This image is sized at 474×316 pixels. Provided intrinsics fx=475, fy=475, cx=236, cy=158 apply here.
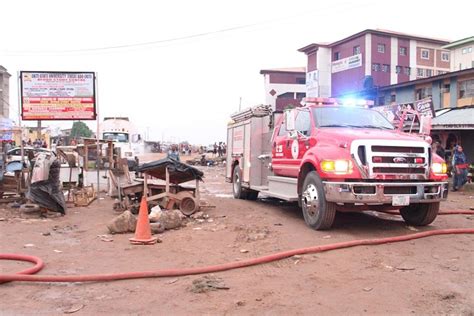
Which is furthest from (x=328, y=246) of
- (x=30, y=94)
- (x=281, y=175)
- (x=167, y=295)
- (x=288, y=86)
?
(x=288, y=86)

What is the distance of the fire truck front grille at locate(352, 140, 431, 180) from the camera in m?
7.39

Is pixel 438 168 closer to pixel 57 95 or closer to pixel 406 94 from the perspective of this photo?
pixel 57 95

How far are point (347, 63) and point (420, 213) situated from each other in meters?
54.1

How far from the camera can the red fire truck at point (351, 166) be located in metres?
7.39

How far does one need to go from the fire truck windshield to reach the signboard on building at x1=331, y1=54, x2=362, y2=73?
5058cm

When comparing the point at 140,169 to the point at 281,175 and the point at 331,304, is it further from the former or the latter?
the point at 331,304

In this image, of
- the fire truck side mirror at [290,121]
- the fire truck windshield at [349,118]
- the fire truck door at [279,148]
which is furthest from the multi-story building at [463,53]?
the fire truck side mirror at [290,121]

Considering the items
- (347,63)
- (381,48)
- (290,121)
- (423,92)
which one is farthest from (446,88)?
(347,63)

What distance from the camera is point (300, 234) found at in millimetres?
7781

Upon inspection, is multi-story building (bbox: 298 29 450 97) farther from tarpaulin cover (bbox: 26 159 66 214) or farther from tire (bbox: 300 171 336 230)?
tire (bbox: 300 171 336 230)

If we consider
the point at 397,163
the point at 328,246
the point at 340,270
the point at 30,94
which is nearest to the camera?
the point at 340,270

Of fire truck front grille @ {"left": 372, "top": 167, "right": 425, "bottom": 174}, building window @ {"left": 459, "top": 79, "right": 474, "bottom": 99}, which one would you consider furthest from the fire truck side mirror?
building window @ {"left": 459, "top": 79, "right": 474, "bottom": 99}

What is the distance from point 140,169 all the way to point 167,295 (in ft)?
19.2

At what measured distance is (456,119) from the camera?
72.9 feet
